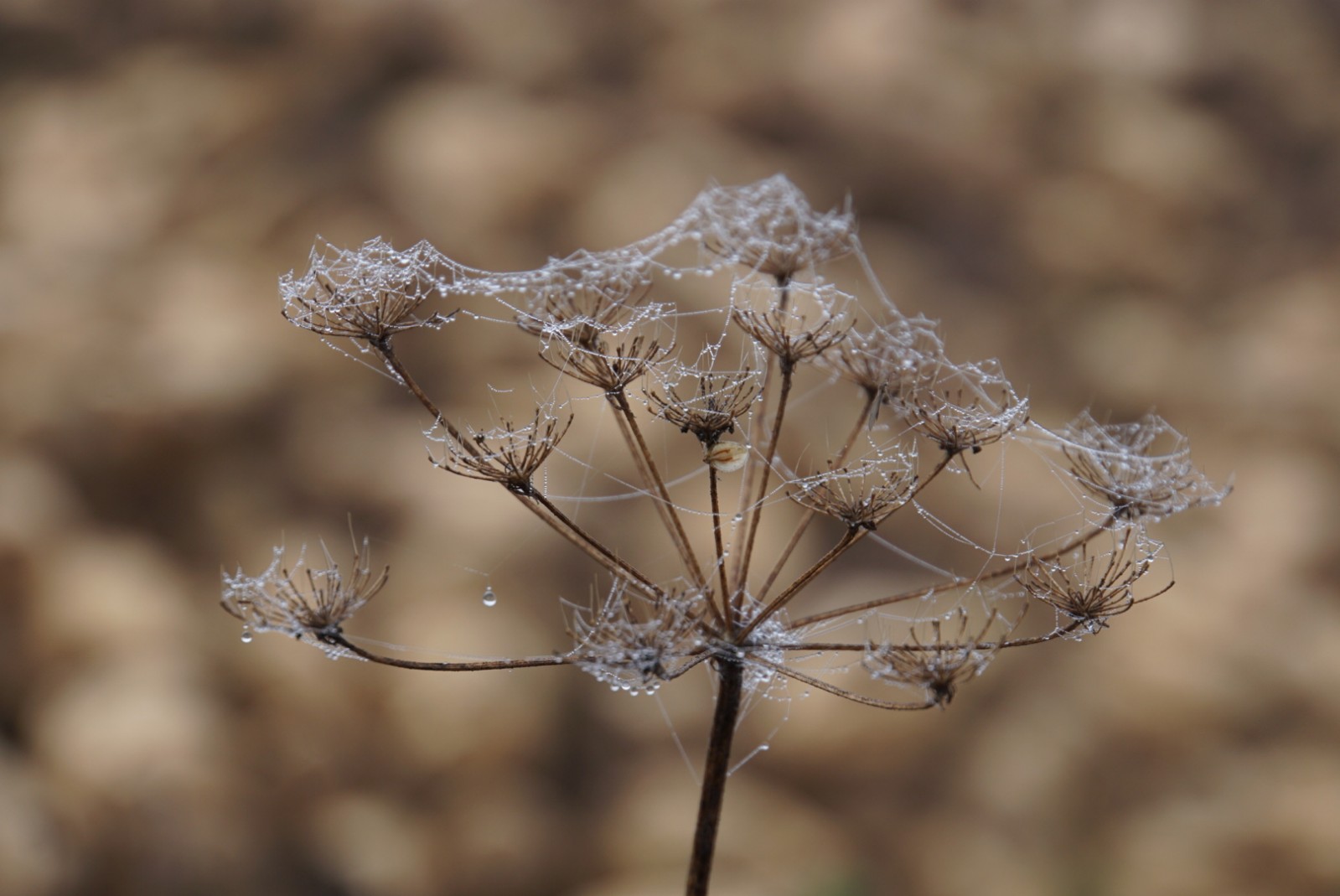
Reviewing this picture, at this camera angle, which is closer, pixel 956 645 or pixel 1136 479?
pixel 956 645

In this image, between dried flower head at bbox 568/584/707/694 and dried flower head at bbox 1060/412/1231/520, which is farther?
dried flower head at bbox 1060/412/1231/520

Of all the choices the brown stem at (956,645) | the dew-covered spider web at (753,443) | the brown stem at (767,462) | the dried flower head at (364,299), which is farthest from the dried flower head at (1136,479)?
the dried flower head at (364,299)

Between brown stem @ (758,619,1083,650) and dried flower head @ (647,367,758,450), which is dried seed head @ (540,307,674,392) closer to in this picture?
dried flower head @ (647,367,758,450)

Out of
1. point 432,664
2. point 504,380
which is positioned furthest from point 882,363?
point 504,380

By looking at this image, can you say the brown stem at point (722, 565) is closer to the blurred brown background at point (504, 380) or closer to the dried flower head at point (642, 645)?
the dried flower head at point (642, 645)

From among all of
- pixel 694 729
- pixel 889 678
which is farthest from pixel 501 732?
pixel 889 678

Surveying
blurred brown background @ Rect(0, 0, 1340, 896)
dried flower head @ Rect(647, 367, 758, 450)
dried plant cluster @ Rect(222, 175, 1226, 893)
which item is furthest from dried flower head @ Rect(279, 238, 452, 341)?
blurred brown background @ Rect(0, 0, 1340, 896)

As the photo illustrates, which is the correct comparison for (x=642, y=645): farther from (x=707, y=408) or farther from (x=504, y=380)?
(x=504, y=380)
